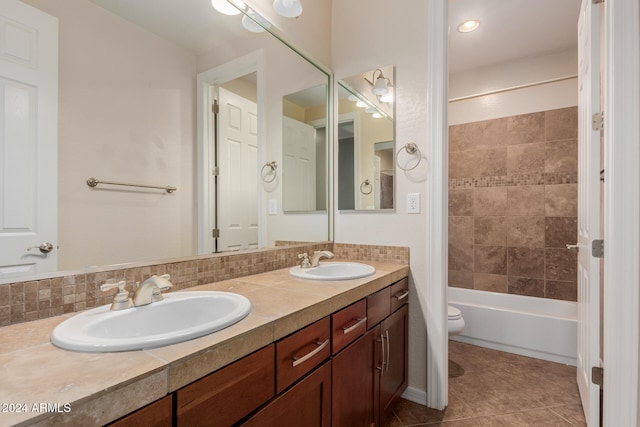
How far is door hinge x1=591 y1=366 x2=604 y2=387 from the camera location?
4.60 ft

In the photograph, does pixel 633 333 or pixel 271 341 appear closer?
pixel 271 341

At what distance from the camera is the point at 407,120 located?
1.82 metres

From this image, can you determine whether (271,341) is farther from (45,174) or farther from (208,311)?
(45,174)

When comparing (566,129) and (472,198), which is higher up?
(566,129)

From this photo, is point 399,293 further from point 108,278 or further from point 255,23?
point 255,23

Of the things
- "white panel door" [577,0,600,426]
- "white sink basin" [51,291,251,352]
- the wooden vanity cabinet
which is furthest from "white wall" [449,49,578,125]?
the wooden vanity cabinet

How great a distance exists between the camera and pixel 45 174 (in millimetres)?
Answer: 876

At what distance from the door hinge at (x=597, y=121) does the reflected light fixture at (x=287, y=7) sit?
1543 millimetres

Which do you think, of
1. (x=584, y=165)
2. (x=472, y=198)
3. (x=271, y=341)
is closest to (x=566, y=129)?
(x=472, y=198)

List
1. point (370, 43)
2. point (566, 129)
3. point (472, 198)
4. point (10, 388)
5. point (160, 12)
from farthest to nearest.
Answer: point (472, 198) < point (566, 129) < point (370, 43) < point (160, 12) < point (10, 388)

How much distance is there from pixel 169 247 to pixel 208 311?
1.13 ft

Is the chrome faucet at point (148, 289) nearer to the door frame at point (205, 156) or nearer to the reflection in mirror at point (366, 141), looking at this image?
the door frame at point (205, 156)

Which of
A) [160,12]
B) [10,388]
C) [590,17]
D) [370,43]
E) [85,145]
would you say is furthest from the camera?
[370,43]

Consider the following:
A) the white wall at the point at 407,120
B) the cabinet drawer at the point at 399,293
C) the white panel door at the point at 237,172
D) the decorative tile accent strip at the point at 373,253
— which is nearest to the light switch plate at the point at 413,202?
the white wall at the point at 407,120
